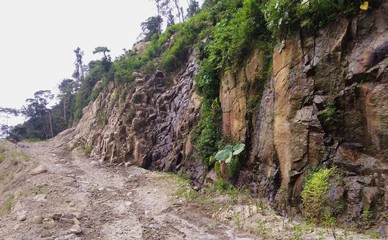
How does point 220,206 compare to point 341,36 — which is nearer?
point 341,36

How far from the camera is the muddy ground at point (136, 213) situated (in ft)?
18.7

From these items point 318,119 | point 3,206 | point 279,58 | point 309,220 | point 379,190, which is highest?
point 279,58

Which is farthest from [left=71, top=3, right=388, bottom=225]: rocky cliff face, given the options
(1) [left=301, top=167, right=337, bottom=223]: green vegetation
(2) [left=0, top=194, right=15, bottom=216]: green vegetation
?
(2) [left=0, top=194, right=15, bottom=216]: green vegetation

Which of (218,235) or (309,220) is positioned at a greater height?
(309,220)

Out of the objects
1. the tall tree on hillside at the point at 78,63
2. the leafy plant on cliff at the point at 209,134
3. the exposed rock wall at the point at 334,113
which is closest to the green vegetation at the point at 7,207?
the leafy plant on cliff at the point at 209,134

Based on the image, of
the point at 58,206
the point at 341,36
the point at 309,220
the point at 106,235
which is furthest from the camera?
the point at 58,206

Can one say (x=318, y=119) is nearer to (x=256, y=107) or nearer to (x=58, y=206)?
(x=256, y=107)

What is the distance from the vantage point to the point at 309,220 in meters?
5.17

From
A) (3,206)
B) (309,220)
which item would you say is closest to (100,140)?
(3,206)

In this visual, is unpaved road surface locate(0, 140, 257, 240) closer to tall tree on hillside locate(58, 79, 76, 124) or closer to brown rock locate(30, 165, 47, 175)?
brown rock locate(30, 165, 47, 175)

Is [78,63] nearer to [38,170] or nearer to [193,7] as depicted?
[193,7]

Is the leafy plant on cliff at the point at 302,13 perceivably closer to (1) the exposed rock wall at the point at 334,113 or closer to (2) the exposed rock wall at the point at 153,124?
(1) the exposed rock wall at the point at 334,113

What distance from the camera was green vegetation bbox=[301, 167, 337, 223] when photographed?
507cm

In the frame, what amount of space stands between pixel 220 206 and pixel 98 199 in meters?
4.48
